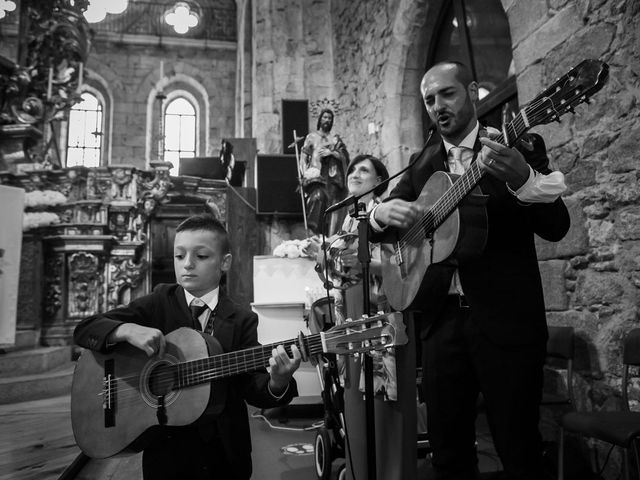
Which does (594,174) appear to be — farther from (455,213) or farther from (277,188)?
(277,188)

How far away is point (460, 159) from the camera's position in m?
1.67

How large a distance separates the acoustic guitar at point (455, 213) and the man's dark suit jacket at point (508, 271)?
2.5 inches

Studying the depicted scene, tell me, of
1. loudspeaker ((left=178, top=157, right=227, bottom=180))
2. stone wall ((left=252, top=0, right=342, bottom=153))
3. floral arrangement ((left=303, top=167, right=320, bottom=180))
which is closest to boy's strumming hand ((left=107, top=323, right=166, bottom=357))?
floral arrangement ((left=303, top=167, right=320, bottom=180))

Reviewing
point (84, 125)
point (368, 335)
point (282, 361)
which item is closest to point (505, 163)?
point (368, 335)

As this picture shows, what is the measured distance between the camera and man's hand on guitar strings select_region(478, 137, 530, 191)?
1.26 meters

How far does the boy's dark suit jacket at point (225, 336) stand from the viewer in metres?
1.53

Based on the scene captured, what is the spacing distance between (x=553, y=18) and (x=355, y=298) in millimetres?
2094

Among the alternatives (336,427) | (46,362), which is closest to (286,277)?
(336,427)

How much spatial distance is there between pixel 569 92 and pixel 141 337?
1.47 metres

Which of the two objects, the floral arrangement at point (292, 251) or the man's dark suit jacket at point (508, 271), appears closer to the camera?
the man's dark suit jacket at point (508, 271)

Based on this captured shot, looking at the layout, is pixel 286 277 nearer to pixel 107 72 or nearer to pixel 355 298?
pixel 355 298

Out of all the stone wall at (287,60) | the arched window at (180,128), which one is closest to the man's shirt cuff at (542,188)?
the stone wall at (287,60)

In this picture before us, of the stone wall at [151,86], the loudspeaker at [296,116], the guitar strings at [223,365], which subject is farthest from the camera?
the stone wall at [151,86]

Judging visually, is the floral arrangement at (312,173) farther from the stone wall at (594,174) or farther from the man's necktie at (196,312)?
the man's necktie at (196,312)
